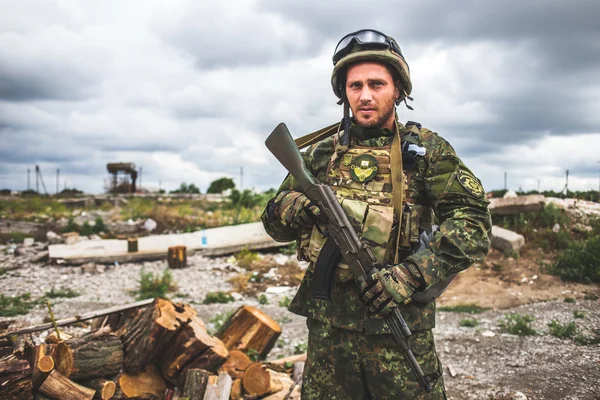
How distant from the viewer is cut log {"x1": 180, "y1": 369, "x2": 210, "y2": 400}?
3.38 m

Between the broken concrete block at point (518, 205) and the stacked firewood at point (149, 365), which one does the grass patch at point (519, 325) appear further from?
the broken concrete block at point (518, 205)

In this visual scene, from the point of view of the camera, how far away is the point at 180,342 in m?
3.64

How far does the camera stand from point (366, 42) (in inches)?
88.6

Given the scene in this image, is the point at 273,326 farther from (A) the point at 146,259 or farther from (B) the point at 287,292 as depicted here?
(A) the point at 146,259

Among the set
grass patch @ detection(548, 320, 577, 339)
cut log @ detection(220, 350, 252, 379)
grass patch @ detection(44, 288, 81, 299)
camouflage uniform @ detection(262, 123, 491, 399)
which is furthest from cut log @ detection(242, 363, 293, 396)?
grass patch @ detection(44, 288, 81, 299)

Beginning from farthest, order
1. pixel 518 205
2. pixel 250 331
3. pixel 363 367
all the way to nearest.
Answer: pixel 518 205, pixel 250 331, pixel 363 367

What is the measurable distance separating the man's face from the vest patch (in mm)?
174

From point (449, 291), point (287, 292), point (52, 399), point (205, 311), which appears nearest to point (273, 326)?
point (52, 399)

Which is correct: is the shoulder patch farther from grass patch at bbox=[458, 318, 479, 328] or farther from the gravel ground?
grass patch at bbox=[458, 318, 479, 328]

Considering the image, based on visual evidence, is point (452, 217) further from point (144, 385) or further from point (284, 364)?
point (284, 364)

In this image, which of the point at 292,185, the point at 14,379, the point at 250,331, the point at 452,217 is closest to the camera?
the point at 452,217

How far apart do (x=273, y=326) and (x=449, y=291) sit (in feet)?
14.8

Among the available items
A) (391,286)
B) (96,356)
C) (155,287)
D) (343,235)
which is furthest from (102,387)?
(155,287)

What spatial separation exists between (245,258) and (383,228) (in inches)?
320
